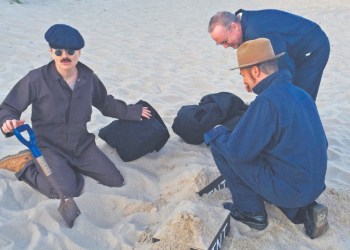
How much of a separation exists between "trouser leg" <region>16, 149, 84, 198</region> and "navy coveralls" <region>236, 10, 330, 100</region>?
1584mm

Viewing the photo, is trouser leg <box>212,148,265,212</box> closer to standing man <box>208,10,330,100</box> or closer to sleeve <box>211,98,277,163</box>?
sleeve <box>211,98,277,163</box>

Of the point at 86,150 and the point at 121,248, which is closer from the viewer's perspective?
the point at 121,248

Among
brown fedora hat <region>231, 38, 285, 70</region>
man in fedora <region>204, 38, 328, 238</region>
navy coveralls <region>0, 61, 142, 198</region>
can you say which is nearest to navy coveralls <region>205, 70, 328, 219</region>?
man in fedora <region>204, 38, 328, 238</region>

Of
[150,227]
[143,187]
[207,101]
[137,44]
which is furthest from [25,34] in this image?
[150,227]

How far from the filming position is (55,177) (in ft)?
10.0

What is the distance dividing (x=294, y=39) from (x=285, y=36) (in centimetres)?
9

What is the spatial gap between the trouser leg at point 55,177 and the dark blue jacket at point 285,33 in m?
1.58

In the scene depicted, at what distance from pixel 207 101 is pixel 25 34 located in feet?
14.1

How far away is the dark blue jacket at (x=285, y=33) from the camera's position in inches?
132

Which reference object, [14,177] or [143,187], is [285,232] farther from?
[14,177]

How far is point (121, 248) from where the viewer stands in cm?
262

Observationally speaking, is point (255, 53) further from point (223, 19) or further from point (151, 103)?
point (151, 103)

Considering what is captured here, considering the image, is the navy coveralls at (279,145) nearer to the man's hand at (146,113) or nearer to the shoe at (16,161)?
the man's hand at (146,113)

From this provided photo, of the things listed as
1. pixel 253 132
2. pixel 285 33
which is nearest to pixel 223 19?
pixel 285 33
